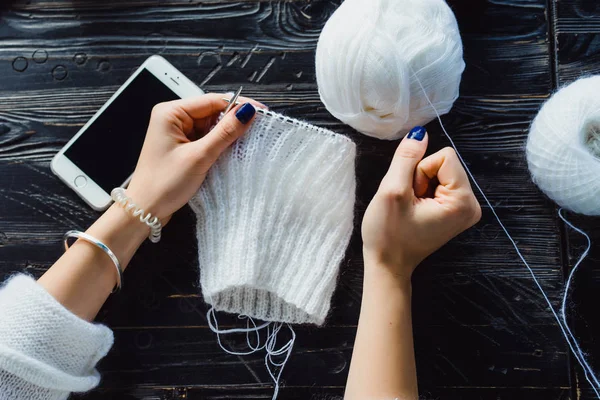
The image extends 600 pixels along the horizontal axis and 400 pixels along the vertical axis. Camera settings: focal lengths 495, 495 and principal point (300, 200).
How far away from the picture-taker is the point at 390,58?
626 mm

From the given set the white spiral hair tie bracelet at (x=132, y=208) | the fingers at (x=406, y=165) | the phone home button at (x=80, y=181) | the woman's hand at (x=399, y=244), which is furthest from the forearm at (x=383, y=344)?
the phone home button at (x=80, y=181)

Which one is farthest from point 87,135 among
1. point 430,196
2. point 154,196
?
point 430,196

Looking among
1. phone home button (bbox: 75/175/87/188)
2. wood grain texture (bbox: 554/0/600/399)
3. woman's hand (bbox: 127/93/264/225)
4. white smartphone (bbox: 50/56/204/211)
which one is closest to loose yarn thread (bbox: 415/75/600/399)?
wood grain texture (bbox: 554/0/600/399)

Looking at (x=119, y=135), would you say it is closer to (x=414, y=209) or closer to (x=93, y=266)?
(x=93, y=266)

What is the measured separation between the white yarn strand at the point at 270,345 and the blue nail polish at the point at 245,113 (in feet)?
0.99

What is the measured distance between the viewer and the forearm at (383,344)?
0.62 m

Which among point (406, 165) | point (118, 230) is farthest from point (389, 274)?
point (118, 230)

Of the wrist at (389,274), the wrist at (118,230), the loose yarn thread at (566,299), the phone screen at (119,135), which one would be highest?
the phone screen at (119,135)

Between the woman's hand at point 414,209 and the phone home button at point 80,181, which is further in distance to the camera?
the phone home button at point 80,181

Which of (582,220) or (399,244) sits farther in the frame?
(582,220)

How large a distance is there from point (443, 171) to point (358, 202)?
0.60 ft

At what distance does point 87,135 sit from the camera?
0.81m

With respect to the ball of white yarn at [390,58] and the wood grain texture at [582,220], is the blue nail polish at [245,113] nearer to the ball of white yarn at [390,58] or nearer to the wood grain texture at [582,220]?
the ball of white yarn at [390,58]

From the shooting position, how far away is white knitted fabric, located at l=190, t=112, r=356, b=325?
739mm
